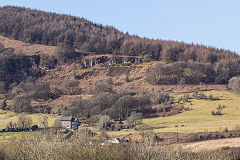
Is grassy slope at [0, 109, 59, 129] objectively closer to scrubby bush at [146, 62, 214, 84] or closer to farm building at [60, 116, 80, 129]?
farm building at [60, 116, 80, 129]

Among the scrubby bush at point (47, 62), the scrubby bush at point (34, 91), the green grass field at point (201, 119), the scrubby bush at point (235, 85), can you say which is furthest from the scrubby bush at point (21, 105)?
the scrubby bush at point (235, 85)

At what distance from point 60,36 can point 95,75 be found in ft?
197

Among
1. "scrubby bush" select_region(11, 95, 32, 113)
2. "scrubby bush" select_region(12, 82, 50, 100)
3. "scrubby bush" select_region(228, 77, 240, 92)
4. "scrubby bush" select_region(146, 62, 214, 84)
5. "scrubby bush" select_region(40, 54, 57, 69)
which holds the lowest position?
"scrubby bush" select_region(11, 95, 32, 113)

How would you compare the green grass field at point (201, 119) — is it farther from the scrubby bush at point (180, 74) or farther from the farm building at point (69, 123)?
the scrubby bush at point (180, 74)

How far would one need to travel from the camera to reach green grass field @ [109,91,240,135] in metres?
62.3

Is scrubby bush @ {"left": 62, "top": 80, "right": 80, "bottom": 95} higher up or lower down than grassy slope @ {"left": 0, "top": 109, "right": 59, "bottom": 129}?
higher up

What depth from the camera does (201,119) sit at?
2945 inches

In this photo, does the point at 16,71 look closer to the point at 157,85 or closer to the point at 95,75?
the point at 95,75

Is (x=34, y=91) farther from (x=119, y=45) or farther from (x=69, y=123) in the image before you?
(x=119, y=45)

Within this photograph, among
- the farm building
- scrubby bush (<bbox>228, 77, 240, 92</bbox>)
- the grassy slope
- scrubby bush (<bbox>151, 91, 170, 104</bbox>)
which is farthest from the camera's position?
scrubby bush (<bbox>228, 77, 240, 92</bbox>)

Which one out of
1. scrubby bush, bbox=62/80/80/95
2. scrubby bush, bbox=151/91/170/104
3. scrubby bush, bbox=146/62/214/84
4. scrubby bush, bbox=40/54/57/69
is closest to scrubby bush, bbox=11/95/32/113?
scrubby bush, bbox=62/80/80/95

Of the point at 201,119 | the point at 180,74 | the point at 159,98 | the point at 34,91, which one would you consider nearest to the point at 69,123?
the point at 159,98

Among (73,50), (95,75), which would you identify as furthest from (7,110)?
(73,50)

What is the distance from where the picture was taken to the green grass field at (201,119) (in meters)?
62.3
